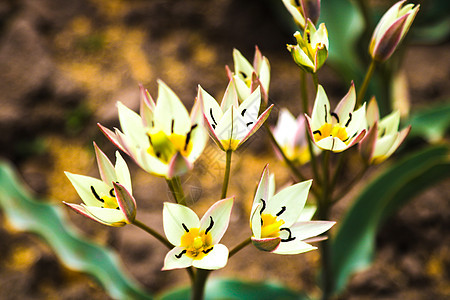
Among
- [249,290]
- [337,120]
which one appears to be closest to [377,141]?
[337,120]

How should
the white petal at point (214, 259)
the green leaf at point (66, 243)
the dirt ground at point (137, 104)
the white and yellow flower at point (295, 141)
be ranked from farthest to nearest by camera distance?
the dirt ground at point (137, 104)
the green leaf at point (66, 243)
the white and yellow flower at point (295, 141)
the white petal at point (214, 259)

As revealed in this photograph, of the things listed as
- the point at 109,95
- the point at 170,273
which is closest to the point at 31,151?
the point at 109,95

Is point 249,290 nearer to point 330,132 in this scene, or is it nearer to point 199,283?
point 199,283

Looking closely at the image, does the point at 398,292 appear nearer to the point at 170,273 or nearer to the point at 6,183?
the point at 170,273

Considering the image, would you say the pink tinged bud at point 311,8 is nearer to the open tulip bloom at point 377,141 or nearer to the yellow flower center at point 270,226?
the open tulip bloom at point 377,141

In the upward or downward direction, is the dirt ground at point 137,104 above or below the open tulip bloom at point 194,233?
below

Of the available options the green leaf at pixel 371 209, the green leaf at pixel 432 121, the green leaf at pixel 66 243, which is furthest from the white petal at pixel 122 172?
the green leaf at pixel 432 121

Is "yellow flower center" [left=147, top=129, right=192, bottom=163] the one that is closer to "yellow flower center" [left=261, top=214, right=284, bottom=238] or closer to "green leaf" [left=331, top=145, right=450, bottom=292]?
"yellow flower center" [left=261, top=214, right=284, bottom=238]
